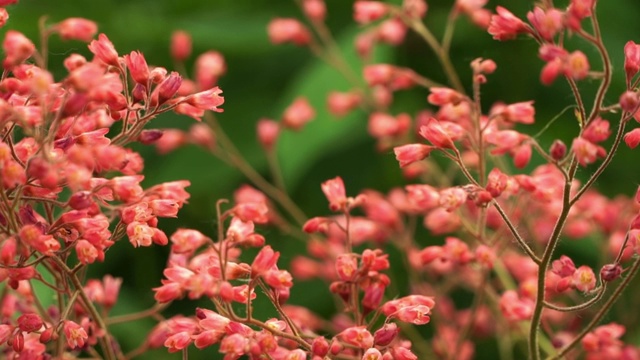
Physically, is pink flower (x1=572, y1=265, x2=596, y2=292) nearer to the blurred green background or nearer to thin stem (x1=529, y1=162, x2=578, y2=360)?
thin stem (x1=529, y1=162, x2=578, y2=360)

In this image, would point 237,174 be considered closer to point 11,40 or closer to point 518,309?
point 518,309

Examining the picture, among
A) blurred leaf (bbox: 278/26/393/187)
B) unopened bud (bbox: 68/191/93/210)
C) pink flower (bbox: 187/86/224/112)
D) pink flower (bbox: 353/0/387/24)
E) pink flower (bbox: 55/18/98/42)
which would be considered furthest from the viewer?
blurred leaf (bbox: 278/26/393/187)

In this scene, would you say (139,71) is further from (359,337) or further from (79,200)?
(359,337)

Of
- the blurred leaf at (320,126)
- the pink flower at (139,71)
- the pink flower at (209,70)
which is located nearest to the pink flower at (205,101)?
the pink flower at (139,71)

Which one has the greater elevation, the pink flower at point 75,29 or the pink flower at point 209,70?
the pink flower at point 75,29

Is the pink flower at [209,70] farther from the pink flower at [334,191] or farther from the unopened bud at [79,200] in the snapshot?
the unopened bud at [79,200]

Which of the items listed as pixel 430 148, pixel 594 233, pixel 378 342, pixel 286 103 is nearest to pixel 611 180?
pixel 594 233

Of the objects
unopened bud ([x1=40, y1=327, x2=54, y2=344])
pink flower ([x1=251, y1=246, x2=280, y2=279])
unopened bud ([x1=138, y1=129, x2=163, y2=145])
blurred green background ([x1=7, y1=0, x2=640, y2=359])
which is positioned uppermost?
unopened bud ([x1=138, y1=129, x2=163, y2=145])

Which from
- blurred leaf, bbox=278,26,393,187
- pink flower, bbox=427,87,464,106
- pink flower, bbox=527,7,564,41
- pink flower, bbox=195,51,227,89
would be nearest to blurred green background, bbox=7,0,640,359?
blurred leaf, bbox=278,26,393,187

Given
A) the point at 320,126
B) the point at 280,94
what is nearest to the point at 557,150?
the point at 320,126
